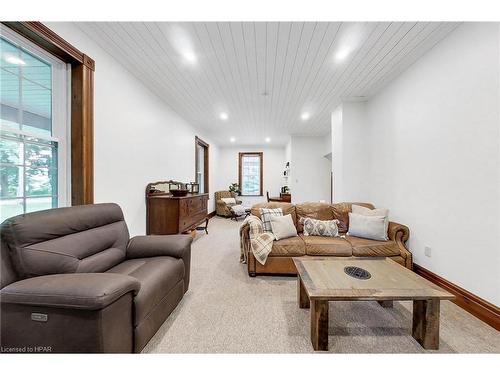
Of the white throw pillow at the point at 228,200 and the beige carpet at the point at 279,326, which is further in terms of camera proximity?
the white throw pillow at the point at 228,200

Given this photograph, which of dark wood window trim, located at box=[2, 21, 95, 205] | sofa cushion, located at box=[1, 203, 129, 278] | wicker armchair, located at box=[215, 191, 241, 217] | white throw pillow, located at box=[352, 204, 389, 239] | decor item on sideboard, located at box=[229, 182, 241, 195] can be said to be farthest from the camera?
decor item on sideboard, located at box=[229, 182, 241, 195]

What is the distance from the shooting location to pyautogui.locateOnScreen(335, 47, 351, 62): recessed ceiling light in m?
2.30

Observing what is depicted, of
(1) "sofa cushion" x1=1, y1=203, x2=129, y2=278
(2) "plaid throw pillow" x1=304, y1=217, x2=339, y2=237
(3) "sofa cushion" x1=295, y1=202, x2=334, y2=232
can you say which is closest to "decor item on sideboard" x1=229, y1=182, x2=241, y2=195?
(3) "sofa cushion" x1=295, y1=202, x2=334, y2=232

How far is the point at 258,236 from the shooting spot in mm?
2629

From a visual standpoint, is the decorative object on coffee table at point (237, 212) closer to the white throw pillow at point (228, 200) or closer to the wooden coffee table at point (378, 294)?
the white throw pillow at point (228, 200)

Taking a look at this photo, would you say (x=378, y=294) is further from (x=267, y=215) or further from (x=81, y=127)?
(x=81, y=127)

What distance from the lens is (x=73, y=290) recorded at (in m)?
1.08

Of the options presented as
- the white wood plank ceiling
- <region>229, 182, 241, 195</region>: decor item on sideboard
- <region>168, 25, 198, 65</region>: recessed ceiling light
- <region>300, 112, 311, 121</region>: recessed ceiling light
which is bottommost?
<region>229, 182, 241, 195</region>: decor item on sideboard

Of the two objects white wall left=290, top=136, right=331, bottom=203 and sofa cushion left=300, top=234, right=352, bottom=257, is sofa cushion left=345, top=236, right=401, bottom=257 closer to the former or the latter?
sofa cushion left=300, top=234, right=352, bottom=257

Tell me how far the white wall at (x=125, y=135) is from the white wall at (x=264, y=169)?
390cm

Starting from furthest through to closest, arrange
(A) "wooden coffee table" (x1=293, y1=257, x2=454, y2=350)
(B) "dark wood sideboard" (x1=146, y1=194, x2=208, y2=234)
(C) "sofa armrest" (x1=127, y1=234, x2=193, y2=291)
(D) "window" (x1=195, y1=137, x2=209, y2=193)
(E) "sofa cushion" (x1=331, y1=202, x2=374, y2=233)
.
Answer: (D) "window" (x1=195, y1=137, x2=209, y2=193), (B) "dark wood sideboard" (x1=146, y1=194, x2=208, y2=234), (E) "sofa cushion" (x1=331, y1=202, x2=374, y2=233), (C) "sofa armrest" (x1=127, y1=234, x2=193, y2=291), (A) "wooden coffee table" (x1=293, y1=257, x2=454, y2=350)

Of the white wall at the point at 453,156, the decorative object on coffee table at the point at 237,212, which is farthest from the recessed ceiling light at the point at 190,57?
the decorative object on coffee table at the point at 237,212

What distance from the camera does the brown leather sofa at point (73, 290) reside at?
1.07 m

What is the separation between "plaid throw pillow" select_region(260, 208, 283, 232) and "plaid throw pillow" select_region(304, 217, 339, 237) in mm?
433
